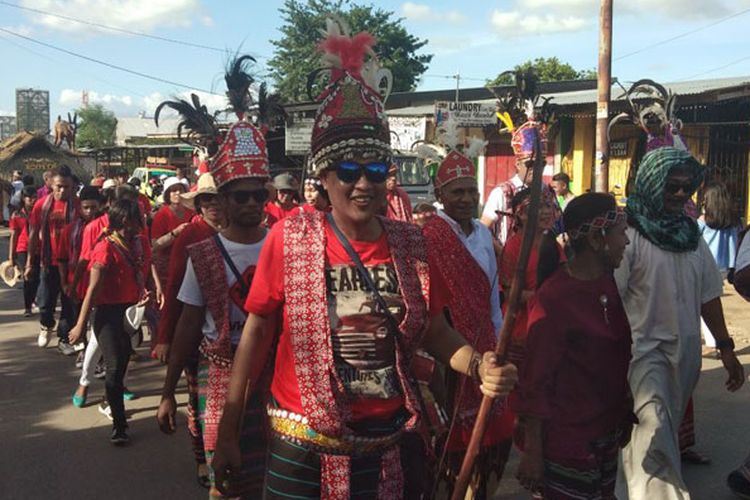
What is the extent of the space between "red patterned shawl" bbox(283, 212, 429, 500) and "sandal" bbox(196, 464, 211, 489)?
231 cm

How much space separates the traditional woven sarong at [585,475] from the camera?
323 centimetres

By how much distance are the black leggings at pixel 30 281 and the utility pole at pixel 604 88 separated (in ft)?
27.7

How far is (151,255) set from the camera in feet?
22.2

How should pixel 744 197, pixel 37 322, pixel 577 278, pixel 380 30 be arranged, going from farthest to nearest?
pixel 380 30
pixel 744 197
pixel 37 322
pixel 577 278

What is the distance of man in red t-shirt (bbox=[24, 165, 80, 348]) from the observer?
29.5ft

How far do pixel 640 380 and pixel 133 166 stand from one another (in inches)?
→ 1445

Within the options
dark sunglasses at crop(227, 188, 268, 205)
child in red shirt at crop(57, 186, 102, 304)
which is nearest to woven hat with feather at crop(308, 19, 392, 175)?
dark sunglasses at crop(227, 188, 268, 205)

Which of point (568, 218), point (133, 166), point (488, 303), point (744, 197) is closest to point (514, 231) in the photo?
point (488, 303)

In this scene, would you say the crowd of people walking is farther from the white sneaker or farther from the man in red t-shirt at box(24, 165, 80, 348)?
the white sneaker

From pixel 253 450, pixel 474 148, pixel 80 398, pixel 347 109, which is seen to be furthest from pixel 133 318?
pixel 347 109

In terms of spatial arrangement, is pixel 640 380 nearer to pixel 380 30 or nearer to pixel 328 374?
pixel 328 374

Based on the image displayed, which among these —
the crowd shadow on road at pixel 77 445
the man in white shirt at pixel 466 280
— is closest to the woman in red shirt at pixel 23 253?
the crowd shadow on road at pixel 77 445

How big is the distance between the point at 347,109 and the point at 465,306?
1587 mm

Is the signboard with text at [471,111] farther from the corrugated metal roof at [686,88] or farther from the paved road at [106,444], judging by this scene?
the paved road at [106,444]
